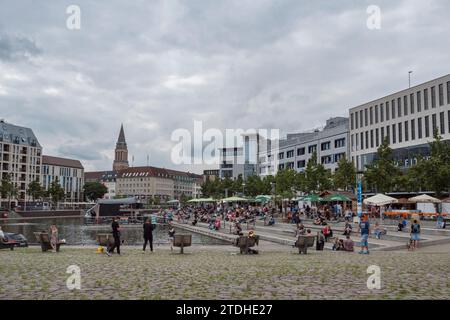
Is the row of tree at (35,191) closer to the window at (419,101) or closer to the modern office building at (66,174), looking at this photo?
the modern office building at (66,174)

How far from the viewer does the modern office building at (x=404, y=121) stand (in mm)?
62812

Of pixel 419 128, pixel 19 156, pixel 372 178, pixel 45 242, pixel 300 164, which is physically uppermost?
pixel 19 156

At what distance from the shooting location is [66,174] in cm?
18038

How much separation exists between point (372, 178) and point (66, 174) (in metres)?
160

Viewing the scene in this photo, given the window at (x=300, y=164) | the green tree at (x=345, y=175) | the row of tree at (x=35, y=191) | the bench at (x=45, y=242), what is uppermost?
the window at (x=300, y=164)

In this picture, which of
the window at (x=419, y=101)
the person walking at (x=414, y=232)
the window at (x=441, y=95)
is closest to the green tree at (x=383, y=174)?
the person walking at (x=414, y=232)

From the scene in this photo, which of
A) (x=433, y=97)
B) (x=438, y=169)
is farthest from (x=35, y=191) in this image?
(x=438, y=169)

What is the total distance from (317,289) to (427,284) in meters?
2.81

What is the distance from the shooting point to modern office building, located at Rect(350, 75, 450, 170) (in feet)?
206

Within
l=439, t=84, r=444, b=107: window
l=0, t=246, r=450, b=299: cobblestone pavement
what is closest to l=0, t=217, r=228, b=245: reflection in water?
l=0, t=246, r=450, b=299: cobblestone pavement

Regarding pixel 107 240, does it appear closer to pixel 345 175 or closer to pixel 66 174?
pixel 345 175

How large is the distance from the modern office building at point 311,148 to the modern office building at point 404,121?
3.89 metres

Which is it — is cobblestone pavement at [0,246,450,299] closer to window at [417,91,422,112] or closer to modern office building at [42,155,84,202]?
window at [417,91,422,112]

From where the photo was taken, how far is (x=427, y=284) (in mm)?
10031
